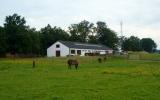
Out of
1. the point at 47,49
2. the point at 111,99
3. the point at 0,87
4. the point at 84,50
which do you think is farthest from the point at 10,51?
the point at 111,99

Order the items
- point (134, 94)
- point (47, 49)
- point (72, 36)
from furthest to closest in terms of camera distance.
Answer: point (72, 36) < point (47, 49) < point (134, 94)

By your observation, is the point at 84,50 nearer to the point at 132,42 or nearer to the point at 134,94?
the point at 132,42

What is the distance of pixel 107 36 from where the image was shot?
153m

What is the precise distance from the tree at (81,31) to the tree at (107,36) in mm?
4568

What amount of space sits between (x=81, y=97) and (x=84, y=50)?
102 metres

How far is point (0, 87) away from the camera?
2166 cm

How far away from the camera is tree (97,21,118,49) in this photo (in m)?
152

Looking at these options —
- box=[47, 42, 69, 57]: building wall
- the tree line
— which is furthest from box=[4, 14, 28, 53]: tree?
box=[47, 42, 69, 57]: building wall

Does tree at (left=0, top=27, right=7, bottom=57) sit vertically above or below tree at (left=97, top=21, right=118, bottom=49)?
below

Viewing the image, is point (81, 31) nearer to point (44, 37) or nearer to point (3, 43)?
point (44, 37)

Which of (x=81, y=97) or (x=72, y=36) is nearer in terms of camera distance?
(x=81, y=97)

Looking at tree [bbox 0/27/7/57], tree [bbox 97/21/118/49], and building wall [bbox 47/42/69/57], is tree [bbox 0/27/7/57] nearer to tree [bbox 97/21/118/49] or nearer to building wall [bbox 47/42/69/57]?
building wall [bbox 47/42/69/57]

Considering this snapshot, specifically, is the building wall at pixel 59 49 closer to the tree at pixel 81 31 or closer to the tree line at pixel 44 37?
the tree line at pixel 44 37

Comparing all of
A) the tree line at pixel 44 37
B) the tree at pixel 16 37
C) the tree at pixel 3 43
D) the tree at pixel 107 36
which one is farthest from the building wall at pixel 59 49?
the tree at pixel 107 36
